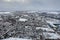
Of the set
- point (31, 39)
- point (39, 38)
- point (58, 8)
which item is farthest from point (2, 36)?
point (58, 8)

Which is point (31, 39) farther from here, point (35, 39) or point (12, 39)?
point (12, 39)

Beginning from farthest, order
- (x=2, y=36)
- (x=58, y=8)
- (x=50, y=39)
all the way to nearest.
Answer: (x=58, y=8) → (x=2, y=36) → (x=50, y=39)

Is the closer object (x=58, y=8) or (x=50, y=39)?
(x=50, y=39)

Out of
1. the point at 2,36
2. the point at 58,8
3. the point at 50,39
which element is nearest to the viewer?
the point at 50,39

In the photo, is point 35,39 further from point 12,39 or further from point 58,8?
point 58,8

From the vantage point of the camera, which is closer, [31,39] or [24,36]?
[31,39]

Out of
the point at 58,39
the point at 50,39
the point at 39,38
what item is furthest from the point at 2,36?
the point at 58,39

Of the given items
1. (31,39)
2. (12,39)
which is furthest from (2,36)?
(31,39)

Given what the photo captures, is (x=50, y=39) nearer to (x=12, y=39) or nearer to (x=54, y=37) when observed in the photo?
(x=54, y=37)
